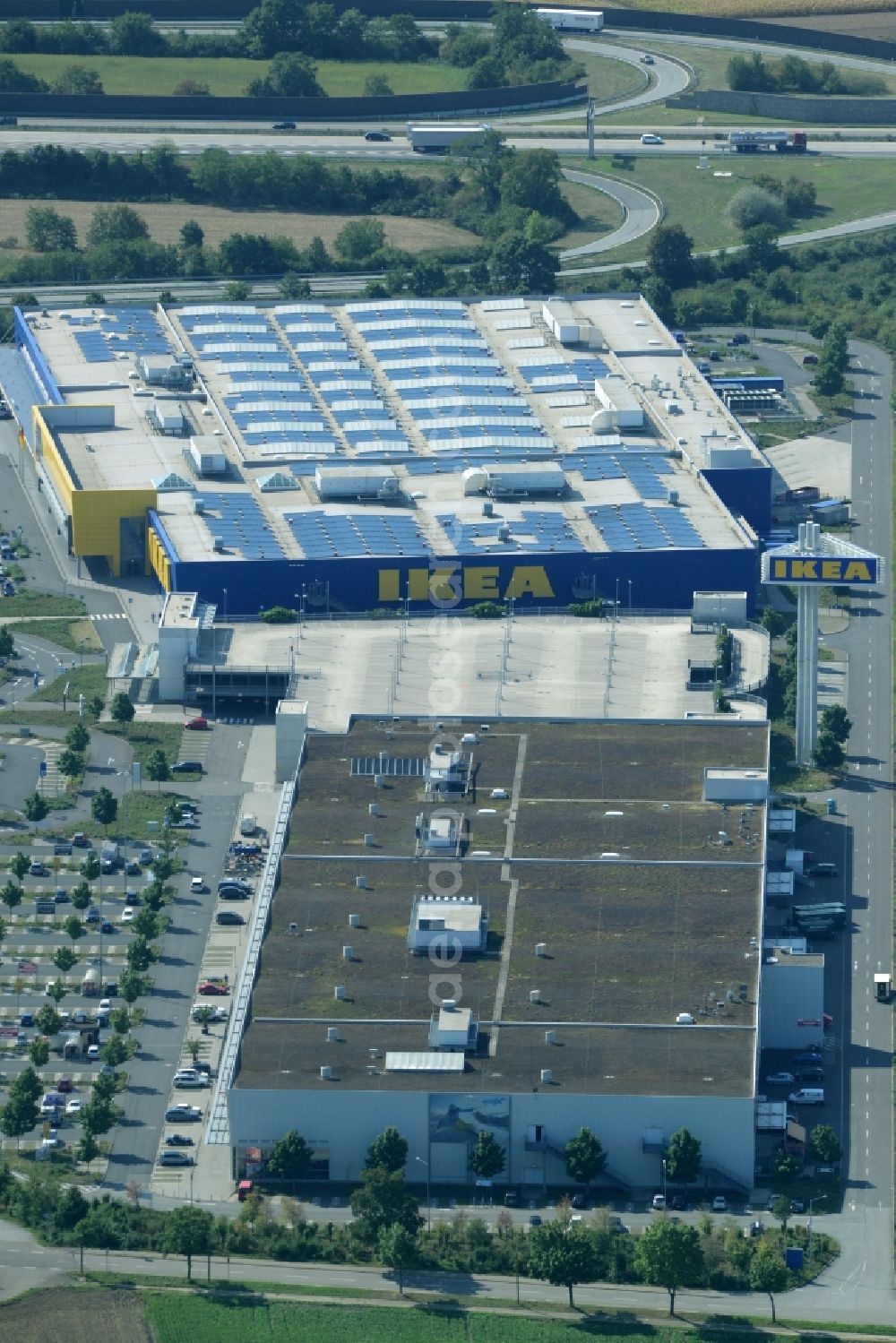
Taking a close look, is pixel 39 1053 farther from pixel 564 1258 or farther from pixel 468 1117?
pixel 564 1258

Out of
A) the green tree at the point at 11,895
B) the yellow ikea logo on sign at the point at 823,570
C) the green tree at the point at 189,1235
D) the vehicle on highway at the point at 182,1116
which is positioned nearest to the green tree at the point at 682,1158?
the green tree at the point at 189,1235

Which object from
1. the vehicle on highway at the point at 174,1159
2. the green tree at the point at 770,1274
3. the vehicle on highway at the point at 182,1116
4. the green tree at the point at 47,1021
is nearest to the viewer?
the green tree at the point at 770,1274

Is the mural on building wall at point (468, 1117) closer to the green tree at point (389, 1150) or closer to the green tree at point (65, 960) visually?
the green tree at point (389, 1150)

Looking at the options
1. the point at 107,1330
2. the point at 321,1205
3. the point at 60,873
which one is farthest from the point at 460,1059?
the point at 60,873

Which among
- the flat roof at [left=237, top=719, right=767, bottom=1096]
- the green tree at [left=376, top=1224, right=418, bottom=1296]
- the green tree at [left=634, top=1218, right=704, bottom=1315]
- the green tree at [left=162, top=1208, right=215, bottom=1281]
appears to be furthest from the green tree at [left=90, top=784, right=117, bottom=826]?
the green tree at [left=634, top=1218, right=704, bottom=1315]

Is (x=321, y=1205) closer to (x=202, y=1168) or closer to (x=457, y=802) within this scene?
(x=202, y=1168)

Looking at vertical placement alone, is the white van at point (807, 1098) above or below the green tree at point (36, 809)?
below
